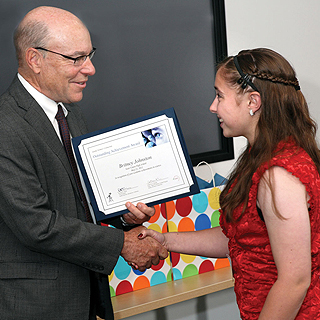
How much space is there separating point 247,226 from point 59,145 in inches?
27.8

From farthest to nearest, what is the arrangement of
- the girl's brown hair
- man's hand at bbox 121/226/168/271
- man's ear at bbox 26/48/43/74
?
man's hand at bbox 121/226/168/271 < man's ear at bbox 26/48/43/74 < the girl's brown hair

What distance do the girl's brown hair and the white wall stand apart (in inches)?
43.3

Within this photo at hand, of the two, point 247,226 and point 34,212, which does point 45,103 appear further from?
point 247,226

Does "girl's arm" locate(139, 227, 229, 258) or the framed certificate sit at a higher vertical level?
the framed certificate

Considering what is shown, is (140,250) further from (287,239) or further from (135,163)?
(287,239)

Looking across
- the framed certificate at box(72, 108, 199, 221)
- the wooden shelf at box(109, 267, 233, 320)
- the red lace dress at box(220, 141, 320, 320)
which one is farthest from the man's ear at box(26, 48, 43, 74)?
the wooden shelf at box(109, 267, 233, 320)

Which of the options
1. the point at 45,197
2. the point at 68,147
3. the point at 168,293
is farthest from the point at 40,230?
the point at 168,293

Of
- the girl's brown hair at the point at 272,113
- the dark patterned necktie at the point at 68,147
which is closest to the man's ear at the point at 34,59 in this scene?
the dark patterned necktie at the point at 68,147

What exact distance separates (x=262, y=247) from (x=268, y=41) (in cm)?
166

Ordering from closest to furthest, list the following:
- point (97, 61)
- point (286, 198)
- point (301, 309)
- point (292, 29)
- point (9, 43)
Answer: point (286, 198), point (301, 309), point (9, 43), point (97, 61), point (292, 29)

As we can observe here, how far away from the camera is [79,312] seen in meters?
1.47

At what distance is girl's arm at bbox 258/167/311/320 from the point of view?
1.11 meters

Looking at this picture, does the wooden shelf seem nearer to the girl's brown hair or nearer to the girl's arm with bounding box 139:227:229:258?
the girl's arm with bounding box 139:227:229:258

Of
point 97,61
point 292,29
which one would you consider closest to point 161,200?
point 97,61
